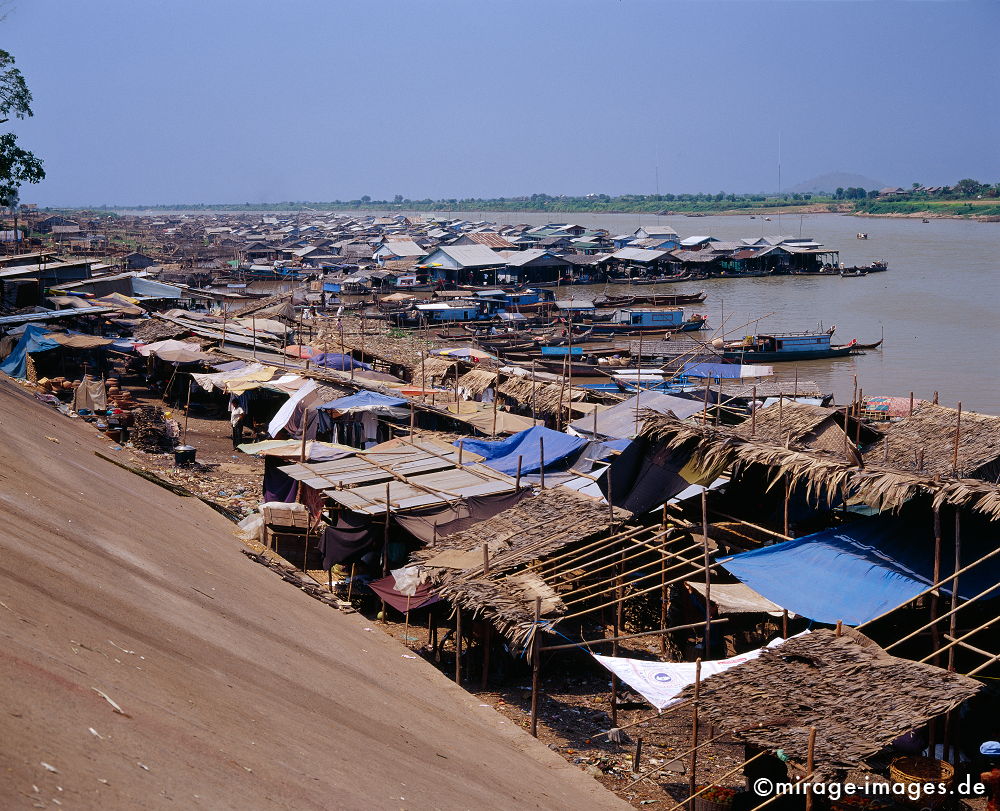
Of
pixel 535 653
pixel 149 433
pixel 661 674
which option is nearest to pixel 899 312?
pixel 149 433

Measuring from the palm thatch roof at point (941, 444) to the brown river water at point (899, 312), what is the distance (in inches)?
502

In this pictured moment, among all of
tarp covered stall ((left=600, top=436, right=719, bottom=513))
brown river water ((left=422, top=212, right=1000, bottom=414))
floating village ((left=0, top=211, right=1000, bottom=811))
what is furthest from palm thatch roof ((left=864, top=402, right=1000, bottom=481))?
brown river water ((left=422, top=212, right=1000, bottom=414))

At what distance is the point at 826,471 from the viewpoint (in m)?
7.42

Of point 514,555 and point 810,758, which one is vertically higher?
point 514,555

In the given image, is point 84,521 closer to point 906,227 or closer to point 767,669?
point 767,669

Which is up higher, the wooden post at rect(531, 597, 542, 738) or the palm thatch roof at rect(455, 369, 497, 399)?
the palm thatch roof at rect(455, 369, 497, 399)

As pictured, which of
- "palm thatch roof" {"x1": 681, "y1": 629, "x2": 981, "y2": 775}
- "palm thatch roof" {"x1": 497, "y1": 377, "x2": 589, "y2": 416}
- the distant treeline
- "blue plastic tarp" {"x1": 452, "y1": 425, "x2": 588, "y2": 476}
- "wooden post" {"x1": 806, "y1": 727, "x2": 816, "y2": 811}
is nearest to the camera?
"wooden post" {"x1": 806, "y1": 727, "x2": 816, "y2": 811}

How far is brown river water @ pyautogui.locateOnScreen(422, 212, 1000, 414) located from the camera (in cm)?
2566

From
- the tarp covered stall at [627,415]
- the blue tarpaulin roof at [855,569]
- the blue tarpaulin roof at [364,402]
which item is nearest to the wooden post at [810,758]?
the blue tarpaulin roof at [855,569]

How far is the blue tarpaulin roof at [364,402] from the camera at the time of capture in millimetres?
13898

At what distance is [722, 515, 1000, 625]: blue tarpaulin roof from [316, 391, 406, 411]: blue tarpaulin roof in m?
7.49

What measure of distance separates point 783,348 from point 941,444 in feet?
58.1

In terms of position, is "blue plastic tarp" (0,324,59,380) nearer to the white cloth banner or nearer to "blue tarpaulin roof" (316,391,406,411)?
"blue tarpaulin roof" (316,391,406,411)

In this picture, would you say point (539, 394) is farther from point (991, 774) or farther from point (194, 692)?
point (194, 692)
